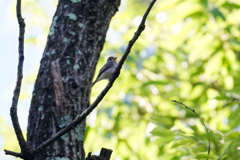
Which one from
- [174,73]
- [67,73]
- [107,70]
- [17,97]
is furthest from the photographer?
[174,73]

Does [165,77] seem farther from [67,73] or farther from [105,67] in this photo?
[67,73]

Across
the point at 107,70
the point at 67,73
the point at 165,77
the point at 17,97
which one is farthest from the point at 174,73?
the point at 17,97

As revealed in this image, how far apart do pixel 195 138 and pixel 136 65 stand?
1859mm

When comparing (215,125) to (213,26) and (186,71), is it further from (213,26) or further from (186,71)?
(213,26)

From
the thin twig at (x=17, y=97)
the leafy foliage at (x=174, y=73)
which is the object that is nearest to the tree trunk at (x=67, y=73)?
the thin twig at (x=17, y=97)

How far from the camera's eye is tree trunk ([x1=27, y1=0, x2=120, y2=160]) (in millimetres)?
2063

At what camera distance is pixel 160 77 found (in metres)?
4.21

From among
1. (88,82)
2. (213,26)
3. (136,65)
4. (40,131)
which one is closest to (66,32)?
(88,82)

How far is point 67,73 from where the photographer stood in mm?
2289

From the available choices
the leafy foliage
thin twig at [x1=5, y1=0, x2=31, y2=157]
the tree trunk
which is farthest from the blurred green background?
thin twig at [x1=5, y1=0, x2=31, y2=157]

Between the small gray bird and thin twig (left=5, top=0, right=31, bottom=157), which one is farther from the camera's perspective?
the small gray bird

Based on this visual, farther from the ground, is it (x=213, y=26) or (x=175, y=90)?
(x=213, y=26)

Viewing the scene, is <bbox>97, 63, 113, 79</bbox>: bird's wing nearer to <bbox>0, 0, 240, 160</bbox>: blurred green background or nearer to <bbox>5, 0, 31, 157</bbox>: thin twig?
<bbox>0, 0, 240, 160</bbox>: blurred green background

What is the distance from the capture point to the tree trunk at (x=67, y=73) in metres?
2.06
